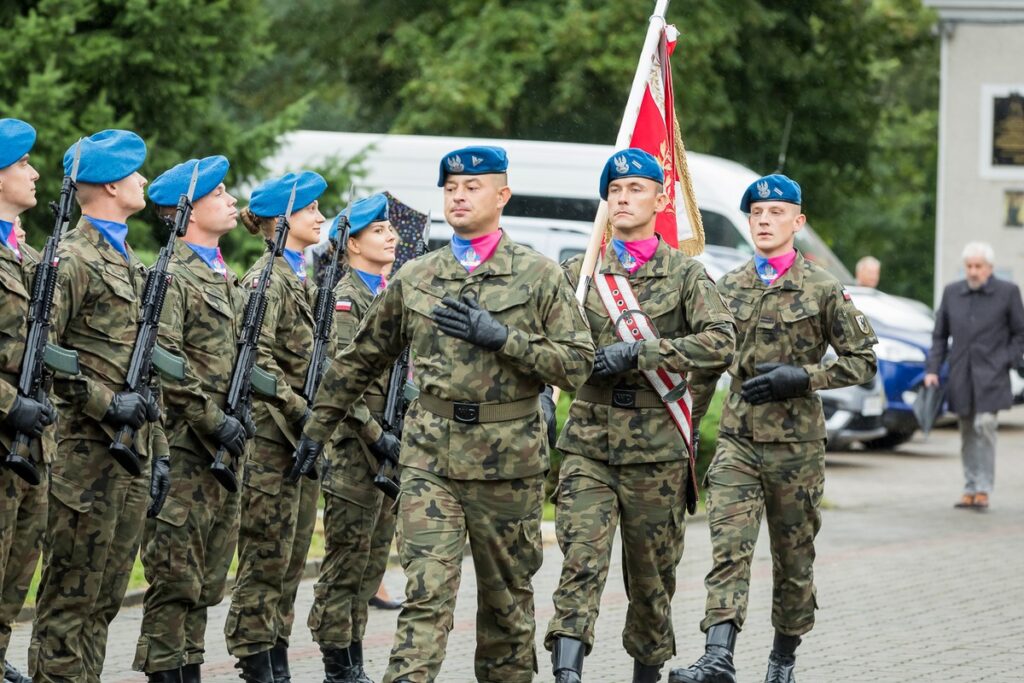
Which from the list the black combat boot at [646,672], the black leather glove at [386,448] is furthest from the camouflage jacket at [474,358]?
the black combat boot at [646,672]

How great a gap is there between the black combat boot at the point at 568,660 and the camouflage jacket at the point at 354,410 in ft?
4.20

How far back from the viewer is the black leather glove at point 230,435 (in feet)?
23.5

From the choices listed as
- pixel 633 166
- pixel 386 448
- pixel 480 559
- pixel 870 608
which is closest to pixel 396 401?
pixel 386 448

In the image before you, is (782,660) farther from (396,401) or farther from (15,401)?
(15,401)

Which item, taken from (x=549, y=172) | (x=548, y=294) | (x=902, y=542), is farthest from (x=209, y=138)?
(x=548, y=294)

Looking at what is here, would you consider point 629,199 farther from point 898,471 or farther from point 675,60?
point 675,60

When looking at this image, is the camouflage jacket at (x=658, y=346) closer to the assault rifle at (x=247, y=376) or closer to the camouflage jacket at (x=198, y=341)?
the assault rifle at (x=247, y=376)

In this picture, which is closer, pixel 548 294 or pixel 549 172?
pixel 548 294

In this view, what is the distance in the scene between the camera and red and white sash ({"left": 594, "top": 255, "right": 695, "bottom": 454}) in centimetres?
744

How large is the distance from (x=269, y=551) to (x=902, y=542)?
6806 millimetres

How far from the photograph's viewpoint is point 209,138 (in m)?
16.4

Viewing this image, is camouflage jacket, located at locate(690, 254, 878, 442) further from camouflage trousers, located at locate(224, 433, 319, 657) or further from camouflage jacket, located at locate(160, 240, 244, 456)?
camouflage jacket, located at locate(160, 240, 244, 456)

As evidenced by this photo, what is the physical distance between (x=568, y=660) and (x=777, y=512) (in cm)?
148

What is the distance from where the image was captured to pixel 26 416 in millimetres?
6012
